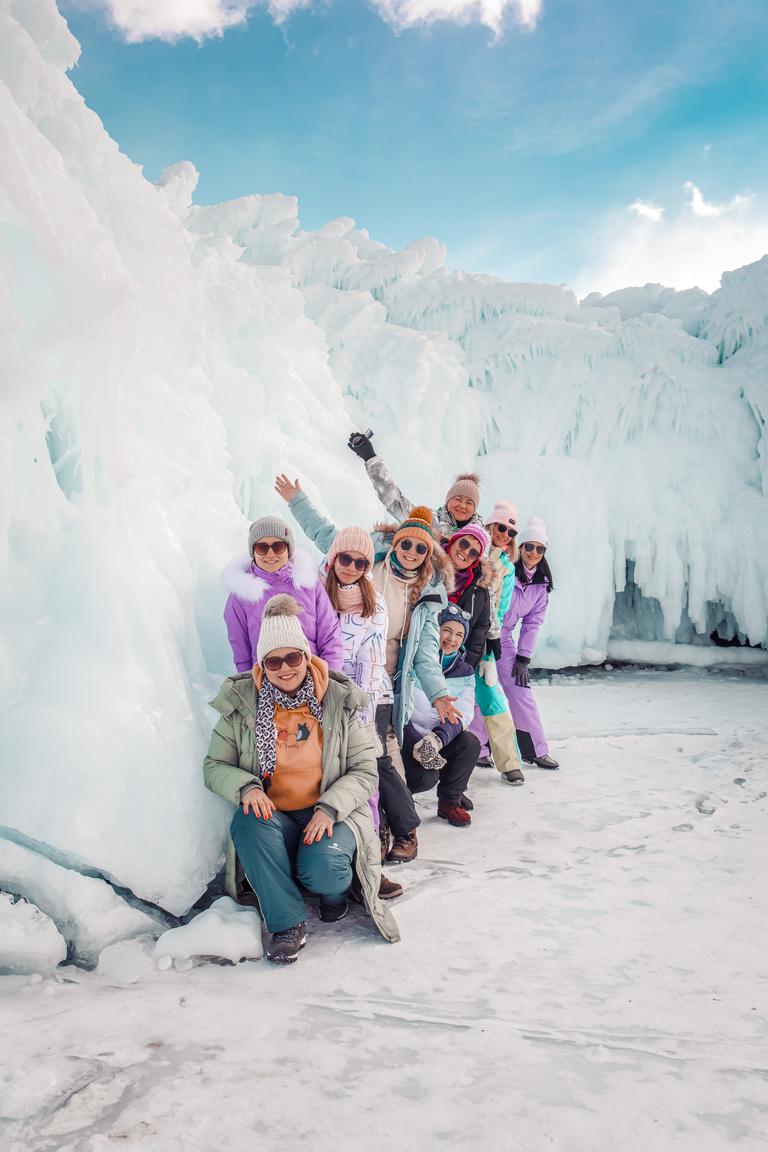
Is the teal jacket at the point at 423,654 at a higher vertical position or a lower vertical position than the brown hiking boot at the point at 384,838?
higher

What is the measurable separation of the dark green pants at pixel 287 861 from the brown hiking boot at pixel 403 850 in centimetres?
61

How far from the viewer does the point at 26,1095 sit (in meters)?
1.46

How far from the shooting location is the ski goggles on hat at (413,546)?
3.38 m

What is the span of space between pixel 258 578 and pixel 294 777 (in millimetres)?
966

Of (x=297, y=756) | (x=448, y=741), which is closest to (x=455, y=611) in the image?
(x=448, y=741)

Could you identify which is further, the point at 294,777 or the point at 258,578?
the point at 258,578

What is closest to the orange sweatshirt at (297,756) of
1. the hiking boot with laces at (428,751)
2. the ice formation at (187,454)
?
the ice formation at (187,454)

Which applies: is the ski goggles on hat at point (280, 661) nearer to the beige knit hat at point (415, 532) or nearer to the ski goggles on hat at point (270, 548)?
the ski goggles on hat at point (270, 548)

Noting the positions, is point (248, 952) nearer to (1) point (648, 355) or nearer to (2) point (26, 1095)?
(2) point (26, 1095)

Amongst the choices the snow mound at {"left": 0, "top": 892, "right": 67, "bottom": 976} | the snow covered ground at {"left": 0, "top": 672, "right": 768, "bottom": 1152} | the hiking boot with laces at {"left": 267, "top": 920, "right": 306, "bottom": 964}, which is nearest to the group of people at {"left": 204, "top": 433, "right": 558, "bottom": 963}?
the hiking boot with laces at {"left": 267, "top": 920, "right": 306, "bottom": 964}

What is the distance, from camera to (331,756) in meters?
2.54

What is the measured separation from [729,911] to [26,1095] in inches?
A: 97.5

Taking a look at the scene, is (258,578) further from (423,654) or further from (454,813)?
(454,813)

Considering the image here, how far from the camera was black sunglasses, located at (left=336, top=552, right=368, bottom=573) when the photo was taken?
10.2ft
